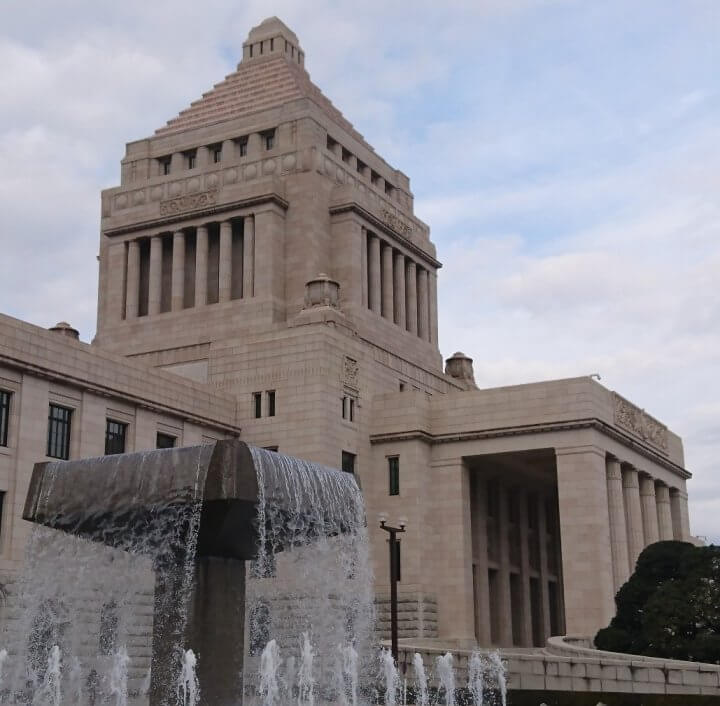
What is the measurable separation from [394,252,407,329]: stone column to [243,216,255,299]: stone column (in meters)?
8.73

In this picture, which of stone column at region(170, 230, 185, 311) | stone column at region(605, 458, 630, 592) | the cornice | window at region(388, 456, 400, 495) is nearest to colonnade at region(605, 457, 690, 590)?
stone column at region(605, 458, 630, 592)

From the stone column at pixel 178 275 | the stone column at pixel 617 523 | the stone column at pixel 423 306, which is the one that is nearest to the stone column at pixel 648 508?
the stone column at pixel 617 523

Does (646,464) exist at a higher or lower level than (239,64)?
lower

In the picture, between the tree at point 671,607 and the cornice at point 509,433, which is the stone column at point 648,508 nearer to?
the cornice at point 509,433

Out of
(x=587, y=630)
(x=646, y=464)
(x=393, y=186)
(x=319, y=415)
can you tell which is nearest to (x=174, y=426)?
(x=319, y=415)

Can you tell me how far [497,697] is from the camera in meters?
31.9

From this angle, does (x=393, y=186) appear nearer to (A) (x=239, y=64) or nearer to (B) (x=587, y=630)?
(A) (x=239, y=64)

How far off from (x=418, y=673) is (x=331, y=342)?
15913 mm

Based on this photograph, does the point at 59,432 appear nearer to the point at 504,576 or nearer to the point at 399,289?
the point at 504,576

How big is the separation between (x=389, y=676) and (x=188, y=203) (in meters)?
30.1

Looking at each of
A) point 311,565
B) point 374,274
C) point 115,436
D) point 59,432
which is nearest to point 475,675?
point 311,565

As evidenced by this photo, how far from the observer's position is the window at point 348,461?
1784 inches

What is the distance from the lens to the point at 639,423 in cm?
5041

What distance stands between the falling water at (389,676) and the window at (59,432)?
12.3m
